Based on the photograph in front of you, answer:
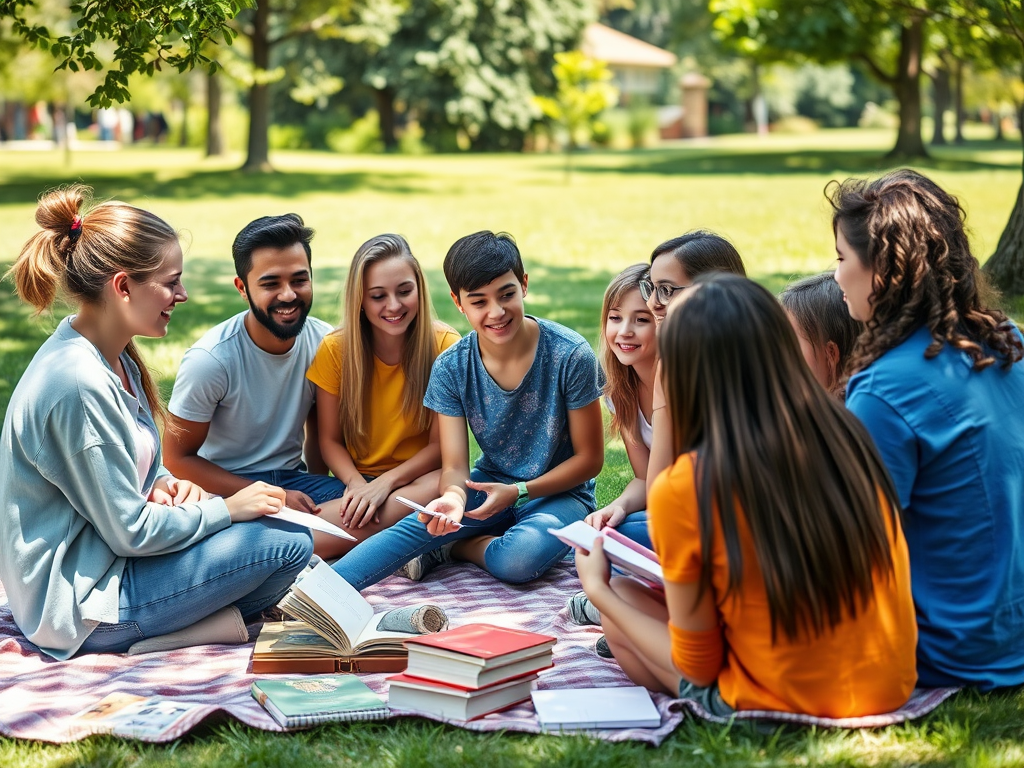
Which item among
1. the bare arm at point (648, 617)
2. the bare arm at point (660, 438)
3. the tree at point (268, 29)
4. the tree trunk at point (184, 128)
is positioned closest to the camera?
the bare arm at point (648, 617)

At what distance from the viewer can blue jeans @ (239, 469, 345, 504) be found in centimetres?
Result: 484

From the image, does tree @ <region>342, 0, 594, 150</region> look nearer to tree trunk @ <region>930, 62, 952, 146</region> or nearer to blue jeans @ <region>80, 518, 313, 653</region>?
tree trunk @ <region>930, 62, 952, 146</region>

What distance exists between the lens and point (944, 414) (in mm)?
2857

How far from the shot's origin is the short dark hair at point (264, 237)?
4496 mm

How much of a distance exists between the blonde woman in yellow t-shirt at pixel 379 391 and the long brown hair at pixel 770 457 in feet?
7.23

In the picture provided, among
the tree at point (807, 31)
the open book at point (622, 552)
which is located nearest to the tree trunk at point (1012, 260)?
the open book at point (622, 552)

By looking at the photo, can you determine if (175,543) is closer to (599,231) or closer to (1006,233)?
(1006,233)

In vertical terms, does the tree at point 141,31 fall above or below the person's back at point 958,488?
above

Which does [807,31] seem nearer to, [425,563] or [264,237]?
[264,237]

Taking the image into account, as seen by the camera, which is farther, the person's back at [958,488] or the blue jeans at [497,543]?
the blue jeans at [497,543]

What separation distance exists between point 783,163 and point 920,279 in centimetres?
2728

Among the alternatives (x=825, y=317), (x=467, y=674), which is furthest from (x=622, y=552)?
(x=825, y=317)

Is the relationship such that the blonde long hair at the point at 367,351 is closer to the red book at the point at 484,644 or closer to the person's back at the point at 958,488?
the red book at the point at 484,644

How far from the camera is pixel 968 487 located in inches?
114
